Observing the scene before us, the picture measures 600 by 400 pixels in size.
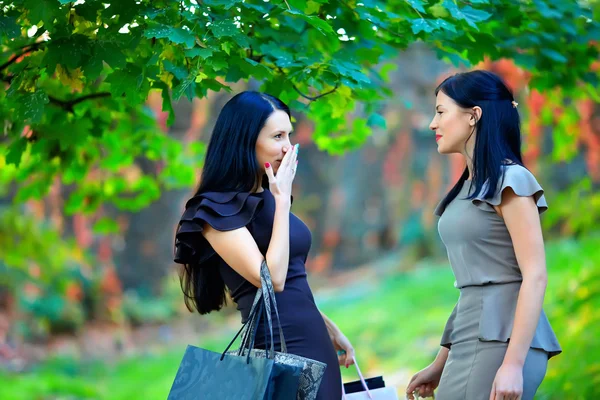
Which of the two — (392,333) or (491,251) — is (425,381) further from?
(392,333)

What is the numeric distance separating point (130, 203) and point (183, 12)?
2678 mm

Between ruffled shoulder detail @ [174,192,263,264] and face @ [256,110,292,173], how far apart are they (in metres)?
0.12

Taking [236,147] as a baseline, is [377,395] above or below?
below

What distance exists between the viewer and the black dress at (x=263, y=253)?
2.03 m

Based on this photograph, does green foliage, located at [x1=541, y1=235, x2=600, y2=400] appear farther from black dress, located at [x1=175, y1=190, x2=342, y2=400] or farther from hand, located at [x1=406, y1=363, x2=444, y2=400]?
black dress, located at [x1=175, y1=190, x2=342, y2=400]

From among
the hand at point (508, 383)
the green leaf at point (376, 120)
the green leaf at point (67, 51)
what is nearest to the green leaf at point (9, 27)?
the green leaf at point (67, 51)

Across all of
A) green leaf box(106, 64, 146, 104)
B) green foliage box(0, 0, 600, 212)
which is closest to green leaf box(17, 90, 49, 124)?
green foliage box(0, 0, 600, 212)

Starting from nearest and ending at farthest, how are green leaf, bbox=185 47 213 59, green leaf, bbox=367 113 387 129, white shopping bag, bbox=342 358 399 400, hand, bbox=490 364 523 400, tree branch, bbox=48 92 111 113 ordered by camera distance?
hand, bbox=490 364 523 400
green leaf, bbox=185 47 213 59
white shopping bag, bbox=342 358 399 400
tree branch, bbox=48 92 111 113
green leaf, bbox=367 113 387 129

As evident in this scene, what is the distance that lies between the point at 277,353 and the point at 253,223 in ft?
1.26

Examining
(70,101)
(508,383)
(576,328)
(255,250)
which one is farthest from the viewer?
(576,328)

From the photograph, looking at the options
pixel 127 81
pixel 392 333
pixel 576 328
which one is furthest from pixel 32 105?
pixel 392 333

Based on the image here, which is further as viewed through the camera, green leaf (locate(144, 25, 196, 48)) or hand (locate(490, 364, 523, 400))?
green leaf (locate(144, 25, 196, 48))

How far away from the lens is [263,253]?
2.12m

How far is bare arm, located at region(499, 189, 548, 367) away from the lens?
1.89 meters
